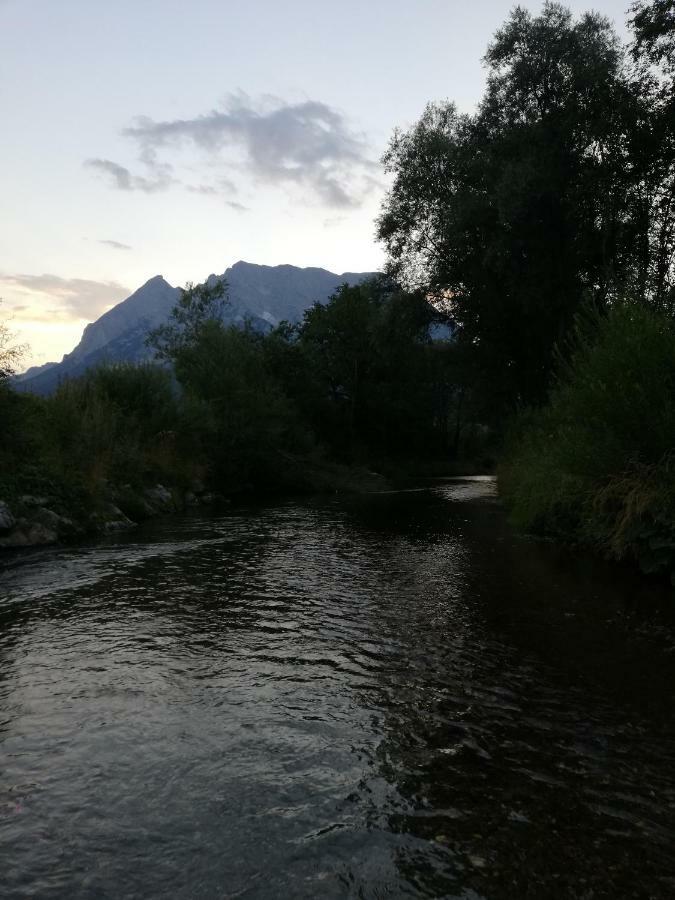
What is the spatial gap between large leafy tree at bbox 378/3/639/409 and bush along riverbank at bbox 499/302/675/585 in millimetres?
10278

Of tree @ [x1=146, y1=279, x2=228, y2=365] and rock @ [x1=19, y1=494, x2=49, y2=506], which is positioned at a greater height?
tree @ [x1=146, y1=279, x2=228, y2=365]

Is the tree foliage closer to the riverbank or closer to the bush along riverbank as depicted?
the bush along riverbank

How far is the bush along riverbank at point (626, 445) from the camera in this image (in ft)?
36.2

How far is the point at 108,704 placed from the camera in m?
6.07

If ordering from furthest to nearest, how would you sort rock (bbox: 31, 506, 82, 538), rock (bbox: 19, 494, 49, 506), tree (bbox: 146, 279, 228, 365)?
1. tree (bbox: 146, 279, 228, 365)
2. rock (bbox: 19, 494, 49, 506)
3. rock (bbox: 31, 506, 82, 538)

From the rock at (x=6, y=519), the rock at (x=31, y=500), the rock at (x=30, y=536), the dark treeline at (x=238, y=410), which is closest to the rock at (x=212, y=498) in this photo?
the dark treeline at (x=238, y=410)

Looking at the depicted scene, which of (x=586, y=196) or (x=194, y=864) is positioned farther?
(x=586, y=196)

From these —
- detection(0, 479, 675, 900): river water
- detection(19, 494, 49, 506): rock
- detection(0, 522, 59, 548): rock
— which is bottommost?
detection(0, 479, 675, 900): river water

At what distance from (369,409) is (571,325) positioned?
39.0m

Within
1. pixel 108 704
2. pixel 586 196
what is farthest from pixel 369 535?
pixel 586 196

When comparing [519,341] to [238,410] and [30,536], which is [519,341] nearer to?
[238,410]

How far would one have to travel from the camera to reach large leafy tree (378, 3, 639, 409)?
23719 millimetres

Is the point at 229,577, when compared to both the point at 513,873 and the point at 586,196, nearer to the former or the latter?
the point at 513,873

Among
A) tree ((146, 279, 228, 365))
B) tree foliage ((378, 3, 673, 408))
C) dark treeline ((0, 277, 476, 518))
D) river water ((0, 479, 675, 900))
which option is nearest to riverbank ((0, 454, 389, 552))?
dark treeline ((0, 277, 476, 518))
